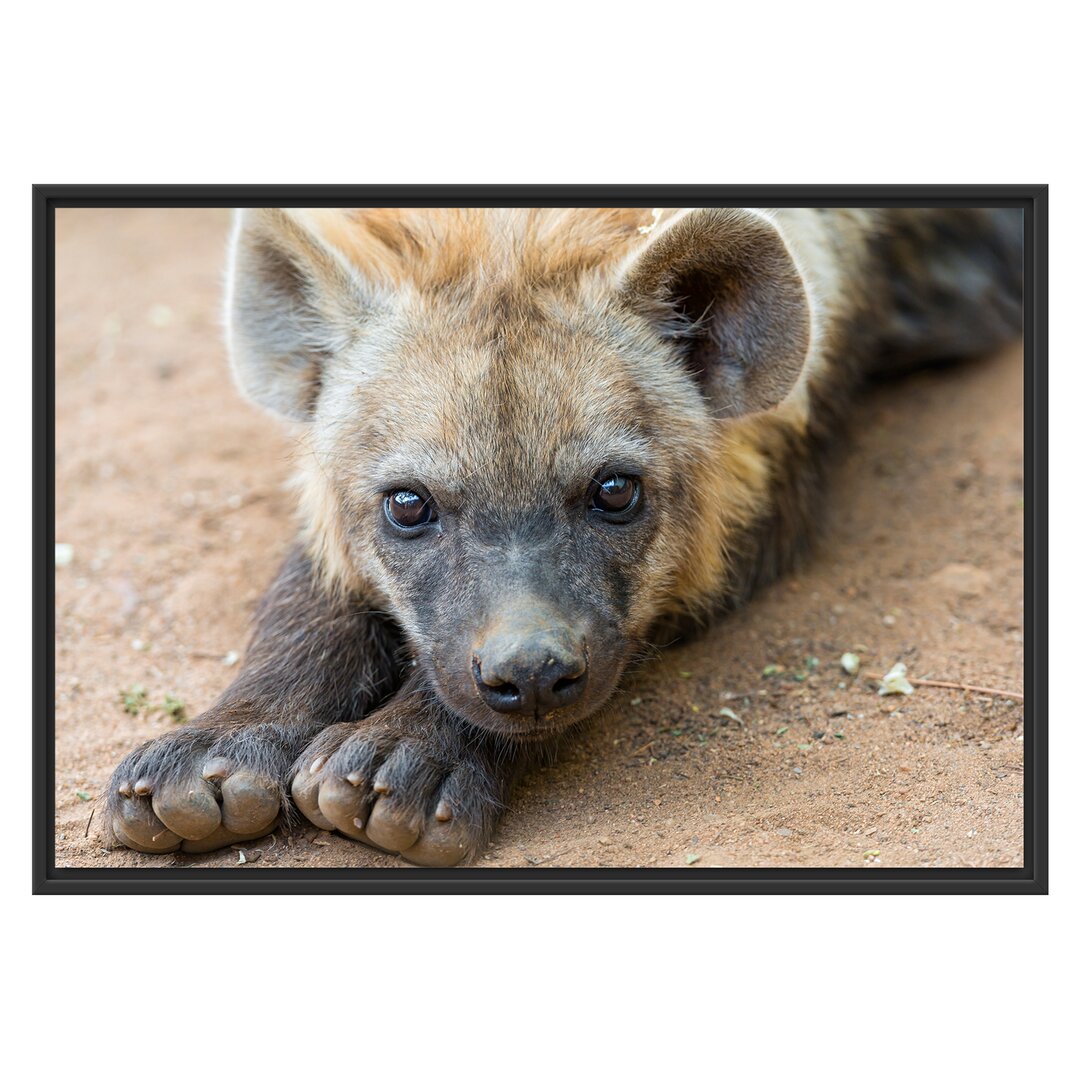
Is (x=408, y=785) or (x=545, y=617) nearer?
(x=545, y=617)

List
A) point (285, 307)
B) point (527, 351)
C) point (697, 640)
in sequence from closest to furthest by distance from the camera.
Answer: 1. point (527, 351)
2. point (285, 307)
3. point (697, 640)

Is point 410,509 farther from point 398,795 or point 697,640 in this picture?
point 697,640

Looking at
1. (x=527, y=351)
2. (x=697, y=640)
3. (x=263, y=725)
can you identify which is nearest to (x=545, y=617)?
(x=527, y=351)

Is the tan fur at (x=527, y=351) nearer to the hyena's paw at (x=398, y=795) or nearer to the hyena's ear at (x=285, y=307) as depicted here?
the hyena's ear at (x=285, y=307)

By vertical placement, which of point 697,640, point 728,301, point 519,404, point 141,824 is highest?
point 728,301

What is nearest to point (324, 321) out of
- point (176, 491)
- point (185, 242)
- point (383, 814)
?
point (383, 814)

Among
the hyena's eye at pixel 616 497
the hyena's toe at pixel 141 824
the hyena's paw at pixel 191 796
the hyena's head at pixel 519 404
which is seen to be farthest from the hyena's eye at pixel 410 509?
the hyena's toe at pixel 141 824
